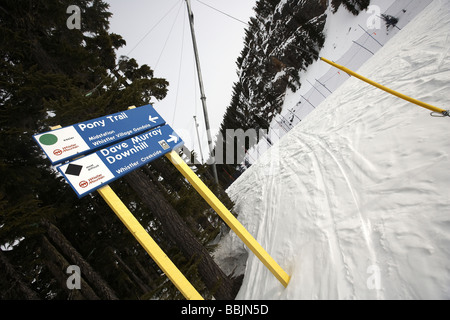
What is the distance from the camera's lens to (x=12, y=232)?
3.13m

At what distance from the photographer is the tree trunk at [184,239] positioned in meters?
3.37

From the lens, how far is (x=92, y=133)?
8.63 ft

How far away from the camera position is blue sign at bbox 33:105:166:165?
227cm

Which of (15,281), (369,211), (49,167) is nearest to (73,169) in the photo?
(15,281)

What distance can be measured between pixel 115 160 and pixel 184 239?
1.89 meters

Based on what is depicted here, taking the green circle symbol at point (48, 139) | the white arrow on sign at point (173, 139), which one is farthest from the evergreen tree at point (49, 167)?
the white arrow on sign at point (173, 139)

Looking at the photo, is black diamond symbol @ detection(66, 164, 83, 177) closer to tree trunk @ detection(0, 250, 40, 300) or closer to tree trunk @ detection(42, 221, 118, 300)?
tree trunk @ detection(0, 250, 40, 300)

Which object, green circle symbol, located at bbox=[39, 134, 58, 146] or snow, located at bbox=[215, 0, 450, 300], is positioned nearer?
snow, located at bbox=[215, 0, 450, 300]

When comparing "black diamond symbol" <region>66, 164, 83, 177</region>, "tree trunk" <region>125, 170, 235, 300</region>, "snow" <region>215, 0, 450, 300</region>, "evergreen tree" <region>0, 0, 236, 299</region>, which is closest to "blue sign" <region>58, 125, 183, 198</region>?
"black diamond symbol" <region>66, 164, 83, 177</region>

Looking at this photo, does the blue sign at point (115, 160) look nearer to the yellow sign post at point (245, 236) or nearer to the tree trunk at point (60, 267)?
the yellow sign post at point (245, 236)

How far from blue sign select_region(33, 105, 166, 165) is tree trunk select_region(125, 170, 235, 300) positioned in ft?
3.71

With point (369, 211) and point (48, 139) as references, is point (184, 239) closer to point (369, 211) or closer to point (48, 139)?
point (48, 139)

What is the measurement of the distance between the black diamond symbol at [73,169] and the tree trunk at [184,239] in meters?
1.51

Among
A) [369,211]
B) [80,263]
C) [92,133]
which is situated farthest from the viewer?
[80,263]
